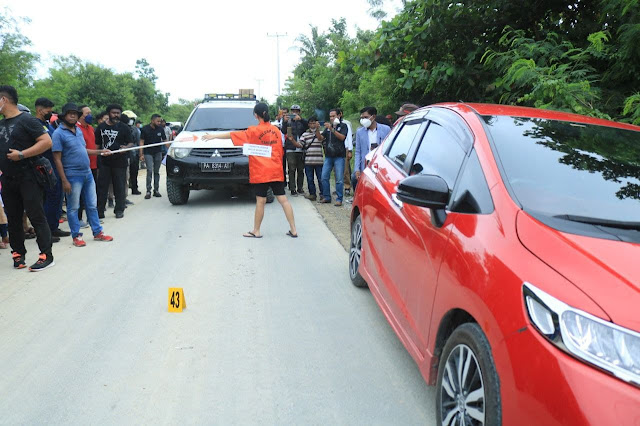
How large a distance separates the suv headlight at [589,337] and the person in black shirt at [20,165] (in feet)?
18.3

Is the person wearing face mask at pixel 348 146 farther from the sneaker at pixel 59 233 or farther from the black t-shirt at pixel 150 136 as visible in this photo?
the sneaker at pixel 59 233

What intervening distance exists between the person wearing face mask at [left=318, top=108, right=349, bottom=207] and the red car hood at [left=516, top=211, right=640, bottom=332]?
8422 mm

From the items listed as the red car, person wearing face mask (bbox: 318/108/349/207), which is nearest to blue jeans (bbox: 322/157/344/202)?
person wearing face mask (bbox: 318/108/349/207)

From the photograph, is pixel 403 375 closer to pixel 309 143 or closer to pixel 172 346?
pixel 172 346

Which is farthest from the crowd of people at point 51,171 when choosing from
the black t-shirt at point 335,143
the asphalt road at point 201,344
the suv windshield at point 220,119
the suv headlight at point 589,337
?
the suv headlight at point 589,337

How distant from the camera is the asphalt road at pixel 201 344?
3266 mm

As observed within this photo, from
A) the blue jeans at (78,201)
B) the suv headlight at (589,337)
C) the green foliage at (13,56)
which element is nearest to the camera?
the suv headlight at (589,337)

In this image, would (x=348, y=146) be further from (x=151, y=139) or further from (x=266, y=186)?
(x=151, y=139)

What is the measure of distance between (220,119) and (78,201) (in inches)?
172

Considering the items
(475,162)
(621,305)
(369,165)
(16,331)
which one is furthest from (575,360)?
(16,331)

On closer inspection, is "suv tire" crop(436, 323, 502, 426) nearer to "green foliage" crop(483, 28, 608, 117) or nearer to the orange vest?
"green foliage" crop(483, 28, 608, 117)

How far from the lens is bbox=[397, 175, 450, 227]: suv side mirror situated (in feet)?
9.43

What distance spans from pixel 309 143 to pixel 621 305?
9.92 m

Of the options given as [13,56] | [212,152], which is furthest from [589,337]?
[13,56]
